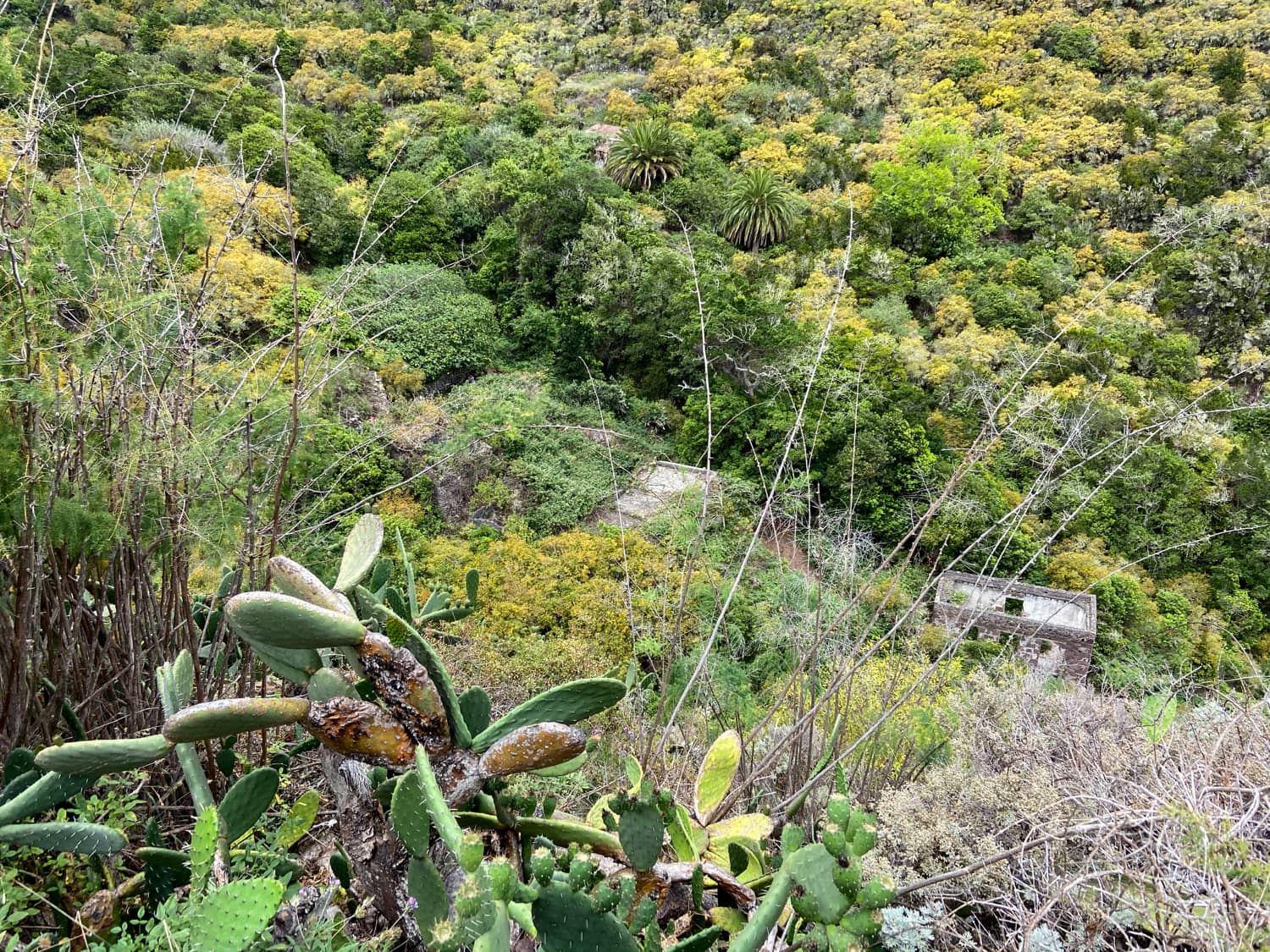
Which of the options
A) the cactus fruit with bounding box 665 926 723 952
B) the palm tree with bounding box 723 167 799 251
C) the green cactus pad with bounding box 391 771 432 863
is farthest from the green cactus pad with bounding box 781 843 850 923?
the palm tree with bounding box 723 167 799 251

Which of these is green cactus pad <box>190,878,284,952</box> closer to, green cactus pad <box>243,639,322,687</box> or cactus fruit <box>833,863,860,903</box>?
green cactus pad <box>243,639,322,687</box>

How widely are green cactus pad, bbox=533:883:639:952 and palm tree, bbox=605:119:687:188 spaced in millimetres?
13689

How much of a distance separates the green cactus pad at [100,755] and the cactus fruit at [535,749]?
408mm

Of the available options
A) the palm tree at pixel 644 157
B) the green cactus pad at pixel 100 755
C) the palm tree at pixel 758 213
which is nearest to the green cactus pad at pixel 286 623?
the green cactus pad at pixel 100 755

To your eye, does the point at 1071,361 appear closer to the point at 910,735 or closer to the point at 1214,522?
the point at 1214,522

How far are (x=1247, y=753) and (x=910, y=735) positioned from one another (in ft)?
2.85

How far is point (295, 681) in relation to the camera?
100 cm

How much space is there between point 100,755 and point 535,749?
1.72ft

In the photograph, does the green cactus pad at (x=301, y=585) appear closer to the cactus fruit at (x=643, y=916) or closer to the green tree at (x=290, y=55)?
the cactus fruit at (x=643, y=916)

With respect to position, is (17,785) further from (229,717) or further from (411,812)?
(411,812)

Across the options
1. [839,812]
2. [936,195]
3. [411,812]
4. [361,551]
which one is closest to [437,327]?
[936,195]

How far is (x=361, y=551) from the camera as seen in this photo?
1.23m

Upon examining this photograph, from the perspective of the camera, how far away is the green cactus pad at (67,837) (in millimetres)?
897

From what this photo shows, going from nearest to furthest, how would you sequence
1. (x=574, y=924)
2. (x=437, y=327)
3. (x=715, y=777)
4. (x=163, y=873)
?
(x=574, y=924) → (x=163, y=873) → (x=715, y=777) → (x=437, y=327)
